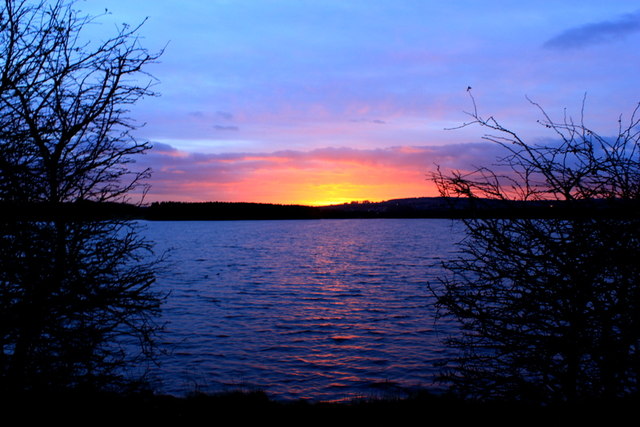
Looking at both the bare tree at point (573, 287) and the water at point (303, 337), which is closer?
the bare tree at point (573, 287)

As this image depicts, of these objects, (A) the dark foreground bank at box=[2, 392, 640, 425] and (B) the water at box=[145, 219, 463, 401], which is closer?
(A) the dark foreground bank at box=[2, 392, 640, 425]

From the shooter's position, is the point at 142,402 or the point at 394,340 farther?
the point at 394,340

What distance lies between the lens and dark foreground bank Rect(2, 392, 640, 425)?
5.73 m

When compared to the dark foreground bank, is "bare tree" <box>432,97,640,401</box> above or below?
above

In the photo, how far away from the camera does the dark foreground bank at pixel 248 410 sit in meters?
5.73

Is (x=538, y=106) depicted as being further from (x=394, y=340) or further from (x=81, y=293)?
(x=394, y=340)

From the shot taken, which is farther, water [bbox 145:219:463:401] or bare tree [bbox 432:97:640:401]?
water [bbox 145:219:463:401]

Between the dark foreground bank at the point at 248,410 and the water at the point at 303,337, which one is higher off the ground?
the dark foreground bank at the point at 248,410

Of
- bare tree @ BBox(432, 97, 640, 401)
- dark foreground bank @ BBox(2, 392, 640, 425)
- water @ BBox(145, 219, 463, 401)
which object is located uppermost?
bare tree @ BBox(432, 97, 640, 401)

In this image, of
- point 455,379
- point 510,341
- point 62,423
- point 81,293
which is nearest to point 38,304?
point 81,293

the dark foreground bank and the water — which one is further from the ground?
the dark foreground bank

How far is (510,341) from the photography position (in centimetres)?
567

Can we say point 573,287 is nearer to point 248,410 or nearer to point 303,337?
point 248,410

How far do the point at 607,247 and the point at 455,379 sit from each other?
2.43m
